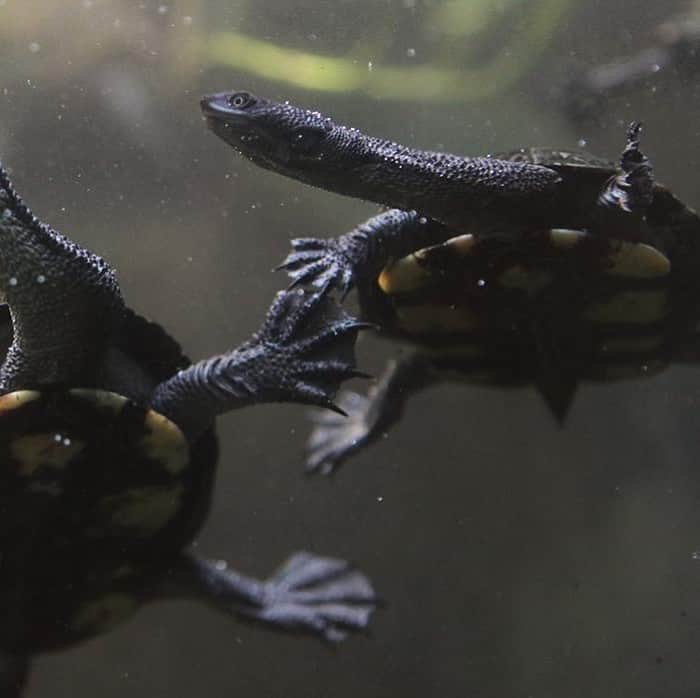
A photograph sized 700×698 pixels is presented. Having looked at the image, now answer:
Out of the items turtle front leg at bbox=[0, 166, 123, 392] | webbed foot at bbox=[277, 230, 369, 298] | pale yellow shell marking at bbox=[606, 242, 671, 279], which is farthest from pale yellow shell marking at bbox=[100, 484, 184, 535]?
pale yellow shell marking at bbox=[606, 242, 671, 279]

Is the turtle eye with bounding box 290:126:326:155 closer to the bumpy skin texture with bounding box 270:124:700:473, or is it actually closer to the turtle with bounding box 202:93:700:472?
the turtle with bounding box 202:93:700:472

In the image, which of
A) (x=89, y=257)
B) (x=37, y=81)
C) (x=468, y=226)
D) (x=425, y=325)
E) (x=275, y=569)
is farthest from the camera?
(x=275, y=569)

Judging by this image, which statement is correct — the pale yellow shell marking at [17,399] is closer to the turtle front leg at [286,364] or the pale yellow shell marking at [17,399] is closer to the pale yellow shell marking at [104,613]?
the turtle front leg at [286,364]

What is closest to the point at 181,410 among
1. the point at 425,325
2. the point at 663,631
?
the point at 425,325

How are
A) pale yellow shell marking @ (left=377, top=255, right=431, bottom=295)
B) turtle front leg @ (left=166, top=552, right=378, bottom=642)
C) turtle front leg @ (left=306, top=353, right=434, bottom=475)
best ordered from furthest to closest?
turtle front leg @ (left=306, top=353, right=434, bottom=475) → turtle front leg @ (left=166, top=552, right=378, bottom=642) → pale yellow shell marking @ (left=377, top=255, right=431, bottom=295)

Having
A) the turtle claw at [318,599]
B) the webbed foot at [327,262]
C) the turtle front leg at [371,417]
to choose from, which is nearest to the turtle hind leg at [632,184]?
the webbed foot at [327,262]

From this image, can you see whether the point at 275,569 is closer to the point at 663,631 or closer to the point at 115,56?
the point at 663,631

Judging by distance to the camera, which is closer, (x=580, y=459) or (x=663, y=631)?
(x=663, y=631)

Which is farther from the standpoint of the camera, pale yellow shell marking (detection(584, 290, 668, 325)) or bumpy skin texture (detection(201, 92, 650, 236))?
pale yellow shell marking (detection(584, 290, 668, 325))
